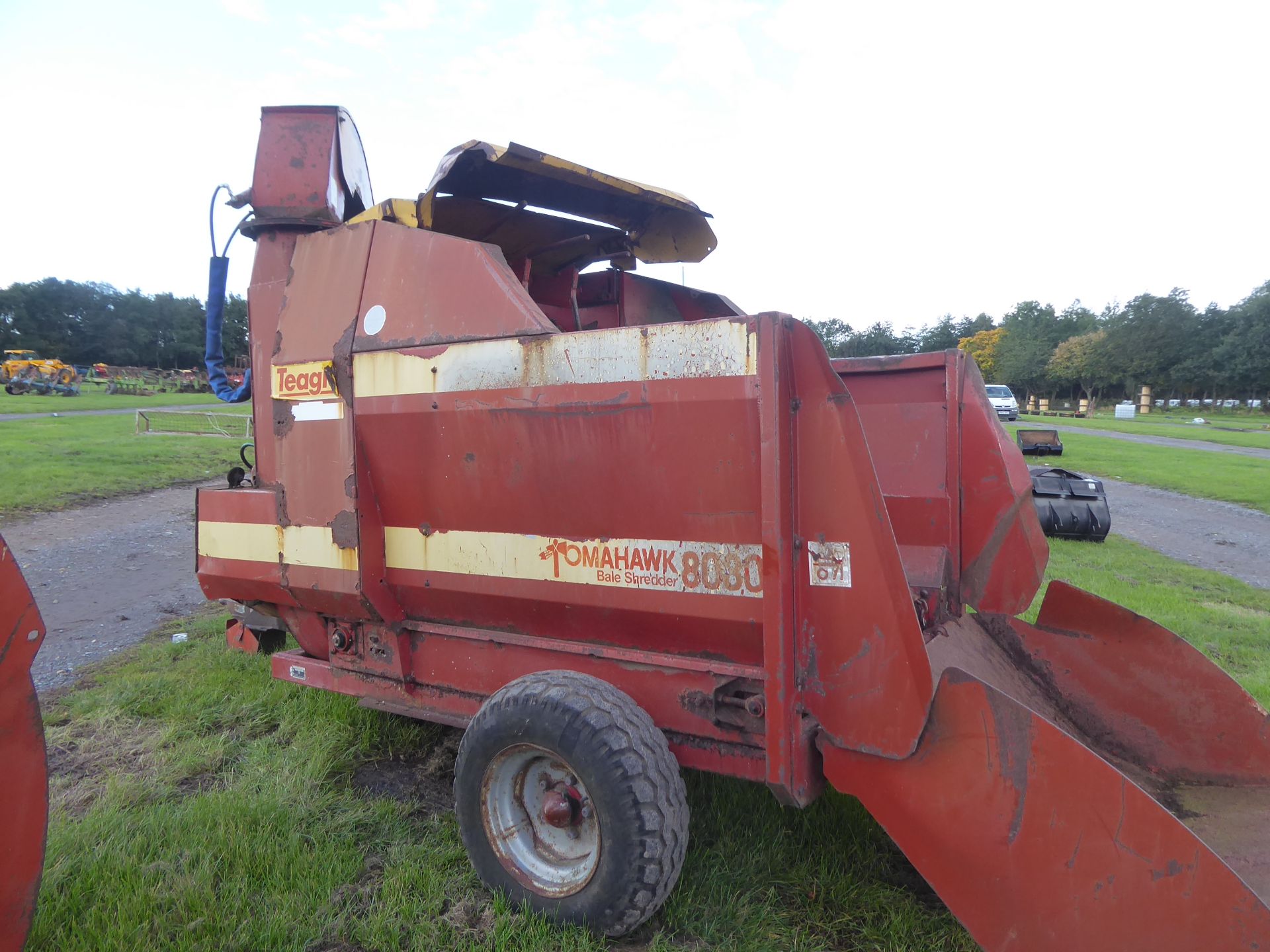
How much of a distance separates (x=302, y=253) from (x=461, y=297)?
110 centimetres

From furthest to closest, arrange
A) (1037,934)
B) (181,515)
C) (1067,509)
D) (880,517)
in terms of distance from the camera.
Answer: (181,515)
(1067,509)
(880,517)
(1037,934)

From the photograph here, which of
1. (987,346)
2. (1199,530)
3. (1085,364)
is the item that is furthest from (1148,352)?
(1199,530)

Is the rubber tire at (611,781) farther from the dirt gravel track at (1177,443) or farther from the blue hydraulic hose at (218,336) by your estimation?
the dirt gravel track at (1177,443)

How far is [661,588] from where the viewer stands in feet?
8.47

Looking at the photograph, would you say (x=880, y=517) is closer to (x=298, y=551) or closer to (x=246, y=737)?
(x=298, y=551)

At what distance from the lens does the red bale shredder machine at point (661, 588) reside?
7.06 ft

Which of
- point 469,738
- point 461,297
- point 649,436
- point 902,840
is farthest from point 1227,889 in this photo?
point 461,297

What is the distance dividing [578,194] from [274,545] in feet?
7.13

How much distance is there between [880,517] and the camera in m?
2.26

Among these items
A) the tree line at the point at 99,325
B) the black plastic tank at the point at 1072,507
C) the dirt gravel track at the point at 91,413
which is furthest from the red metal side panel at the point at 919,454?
the tree line at the point at 99,325

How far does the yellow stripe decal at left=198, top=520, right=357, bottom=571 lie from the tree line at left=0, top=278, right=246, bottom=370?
5633cm

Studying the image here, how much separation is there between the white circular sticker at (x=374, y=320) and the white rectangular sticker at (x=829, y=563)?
1.95 m

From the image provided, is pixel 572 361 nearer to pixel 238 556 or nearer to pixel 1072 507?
pixel 238 556

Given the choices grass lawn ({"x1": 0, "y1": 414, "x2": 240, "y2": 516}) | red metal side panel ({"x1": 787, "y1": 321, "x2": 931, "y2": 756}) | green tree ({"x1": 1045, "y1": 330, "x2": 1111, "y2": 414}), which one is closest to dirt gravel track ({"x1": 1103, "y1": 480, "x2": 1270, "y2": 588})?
red metal side panel ({"x1": 787, "y1": 321, "x2": 931, "y2": 756})
